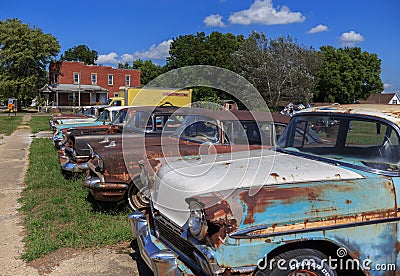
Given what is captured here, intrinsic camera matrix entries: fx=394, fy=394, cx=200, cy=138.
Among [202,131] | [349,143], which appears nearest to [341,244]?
[349,143]

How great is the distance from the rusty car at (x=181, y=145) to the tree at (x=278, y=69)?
98.6 ft

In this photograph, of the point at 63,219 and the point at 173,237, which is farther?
the point at 63,219

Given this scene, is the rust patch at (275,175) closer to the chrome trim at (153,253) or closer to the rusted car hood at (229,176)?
the rusted car hood at (229,176)

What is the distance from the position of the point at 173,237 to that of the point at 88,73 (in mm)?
49192

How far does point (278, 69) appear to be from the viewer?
37.0 metres

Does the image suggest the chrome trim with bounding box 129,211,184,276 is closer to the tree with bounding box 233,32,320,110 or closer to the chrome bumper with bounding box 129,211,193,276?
the chrome bumper with bounding box 129,211,193,276

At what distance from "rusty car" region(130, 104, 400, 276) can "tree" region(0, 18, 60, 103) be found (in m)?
44.5

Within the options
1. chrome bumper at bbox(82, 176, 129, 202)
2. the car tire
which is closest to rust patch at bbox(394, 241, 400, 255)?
the car tire

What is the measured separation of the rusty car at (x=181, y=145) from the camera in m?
5.48

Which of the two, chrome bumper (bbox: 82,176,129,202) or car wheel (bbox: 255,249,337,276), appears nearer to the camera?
car wheel (bbox: 255,249,337,276)

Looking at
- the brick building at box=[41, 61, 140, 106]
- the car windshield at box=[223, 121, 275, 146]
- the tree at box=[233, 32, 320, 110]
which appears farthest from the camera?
the brick building at box=[41, 61, 140, 106]

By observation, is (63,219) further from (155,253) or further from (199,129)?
(155,253)

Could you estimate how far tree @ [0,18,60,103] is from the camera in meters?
43.1

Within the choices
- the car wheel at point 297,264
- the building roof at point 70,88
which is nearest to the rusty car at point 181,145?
the car wheel at point 297,264
